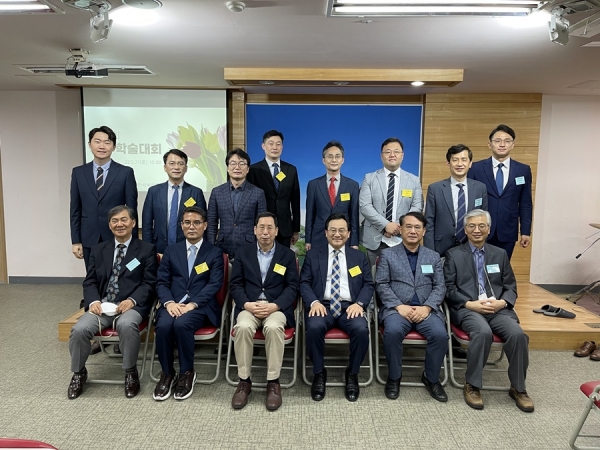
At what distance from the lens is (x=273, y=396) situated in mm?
2990

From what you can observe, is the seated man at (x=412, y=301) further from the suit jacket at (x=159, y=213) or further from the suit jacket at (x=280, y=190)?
the suit jacket at (x=159, y=213)

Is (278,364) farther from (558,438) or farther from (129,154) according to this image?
(129,154)

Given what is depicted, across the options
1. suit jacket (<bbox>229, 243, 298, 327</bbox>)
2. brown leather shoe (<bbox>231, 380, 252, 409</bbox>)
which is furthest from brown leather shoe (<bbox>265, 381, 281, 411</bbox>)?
suit jacket (<bbox>229, 243, 298, 327</bbox>)

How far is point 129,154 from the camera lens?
5945 millimetres

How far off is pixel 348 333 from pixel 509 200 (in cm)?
195

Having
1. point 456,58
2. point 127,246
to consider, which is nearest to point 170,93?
point 127,246

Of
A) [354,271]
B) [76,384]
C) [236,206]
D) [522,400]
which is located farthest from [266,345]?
[522,400]

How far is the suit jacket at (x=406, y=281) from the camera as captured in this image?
129 inches

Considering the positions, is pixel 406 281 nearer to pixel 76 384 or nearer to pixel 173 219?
pixel 173 219

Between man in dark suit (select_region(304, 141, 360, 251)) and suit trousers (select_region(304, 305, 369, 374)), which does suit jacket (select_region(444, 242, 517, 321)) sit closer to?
suit trousers (select_region(304, 305, 369, 374))

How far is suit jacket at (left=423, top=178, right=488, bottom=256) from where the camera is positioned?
3660mm

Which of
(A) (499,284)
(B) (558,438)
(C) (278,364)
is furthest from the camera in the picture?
(A) (499,284)

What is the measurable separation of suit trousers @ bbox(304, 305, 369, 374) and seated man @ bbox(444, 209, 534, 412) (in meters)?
0.75

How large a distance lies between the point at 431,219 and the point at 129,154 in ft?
13.7
